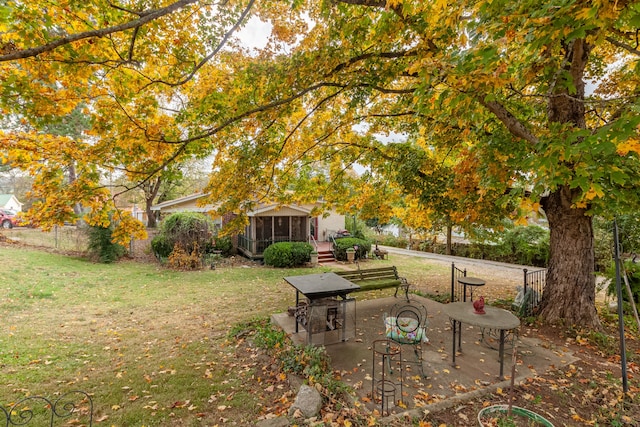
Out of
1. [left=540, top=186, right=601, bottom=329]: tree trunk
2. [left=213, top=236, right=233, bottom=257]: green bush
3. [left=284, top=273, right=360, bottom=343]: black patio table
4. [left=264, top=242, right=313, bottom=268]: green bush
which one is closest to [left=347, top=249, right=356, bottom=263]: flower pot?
[left=264, top=242, right=313, bottom=268]: green bush

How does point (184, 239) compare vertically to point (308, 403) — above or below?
above

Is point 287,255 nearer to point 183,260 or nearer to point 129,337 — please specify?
point 183,260

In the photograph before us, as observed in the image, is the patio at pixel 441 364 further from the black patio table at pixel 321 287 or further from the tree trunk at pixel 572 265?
the tree trunk at pixel 572 265

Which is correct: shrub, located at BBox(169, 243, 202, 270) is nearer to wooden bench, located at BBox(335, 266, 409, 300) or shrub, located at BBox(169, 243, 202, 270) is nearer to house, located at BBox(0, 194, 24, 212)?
wooden bench, located at BBox(335, 266, 409, 300)

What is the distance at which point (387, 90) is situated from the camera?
649 cm

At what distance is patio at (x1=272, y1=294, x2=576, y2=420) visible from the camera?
4.09m

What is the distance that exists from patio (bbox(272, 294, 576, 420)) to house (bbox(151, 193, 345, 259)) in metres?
9.87

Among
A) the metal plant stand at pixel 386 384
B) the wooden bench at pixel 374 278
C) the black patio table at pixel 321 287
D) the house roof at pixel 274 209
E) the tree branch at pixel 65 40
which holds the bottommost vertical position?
the metal plant stand at pixel 386 384

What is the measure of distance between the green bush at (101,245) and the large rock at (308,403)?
1378cm

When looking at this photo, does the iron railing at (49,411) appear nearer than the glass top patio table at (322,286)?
Yes

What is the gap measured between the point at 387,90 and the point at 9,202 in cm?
5274

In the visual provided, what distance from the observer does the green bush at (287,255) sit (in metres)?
14.6

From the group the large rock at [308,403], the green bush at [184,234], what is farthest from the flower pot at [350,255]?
the large rock at [308,403]

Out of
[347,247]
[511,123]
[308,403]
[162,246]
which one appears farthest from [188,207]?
[511,123]
